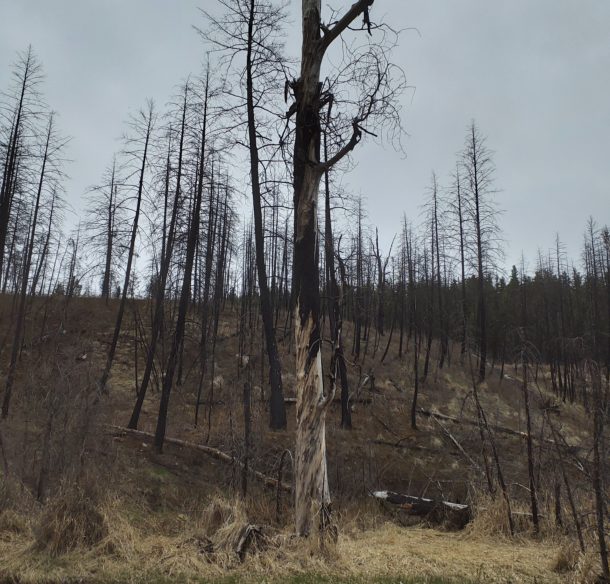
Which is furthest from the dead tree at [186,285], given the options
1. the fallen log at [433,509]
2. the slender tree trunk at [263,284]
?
the fallen log at [433,509]

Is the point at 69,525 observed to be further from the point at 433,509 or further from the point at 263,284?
the point at 263,284

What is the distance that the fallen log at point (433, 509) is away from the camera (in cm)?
814

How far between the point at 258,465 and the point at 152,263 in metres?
15.3

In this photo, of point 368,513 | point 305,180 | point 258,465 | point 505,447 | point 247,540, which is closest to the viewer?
point 247,540

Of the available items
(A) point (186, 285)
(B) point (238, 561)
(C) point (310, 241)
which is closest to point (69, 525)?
(B) point (238, 561)

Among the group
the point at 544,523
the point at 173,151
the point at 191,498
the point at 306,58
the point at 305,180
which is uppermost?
A: the point at 173,151

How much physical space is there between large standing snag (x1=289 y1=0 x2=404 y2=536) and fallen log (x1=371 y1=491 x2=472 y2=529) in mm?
4105

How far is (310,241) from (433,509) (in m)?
6.01

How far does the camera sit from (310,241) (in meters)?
5.70

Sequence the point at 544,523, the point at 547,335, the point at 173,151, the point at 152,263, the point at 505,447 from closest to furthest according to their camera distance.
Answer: the point at 544,523 < the point at 173,151 < the point at 505,447 < the point at 152,263 < the point at 547,335

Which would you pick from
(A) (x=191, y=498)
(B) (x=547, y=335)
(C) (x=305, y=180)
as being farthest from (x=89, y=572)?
(B) (x=547, y=335)

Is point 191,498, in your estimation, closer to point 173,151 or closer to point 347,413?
point 347,413

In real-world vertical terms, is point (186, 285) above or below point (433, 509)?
above

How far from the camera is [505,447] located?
749 inches
